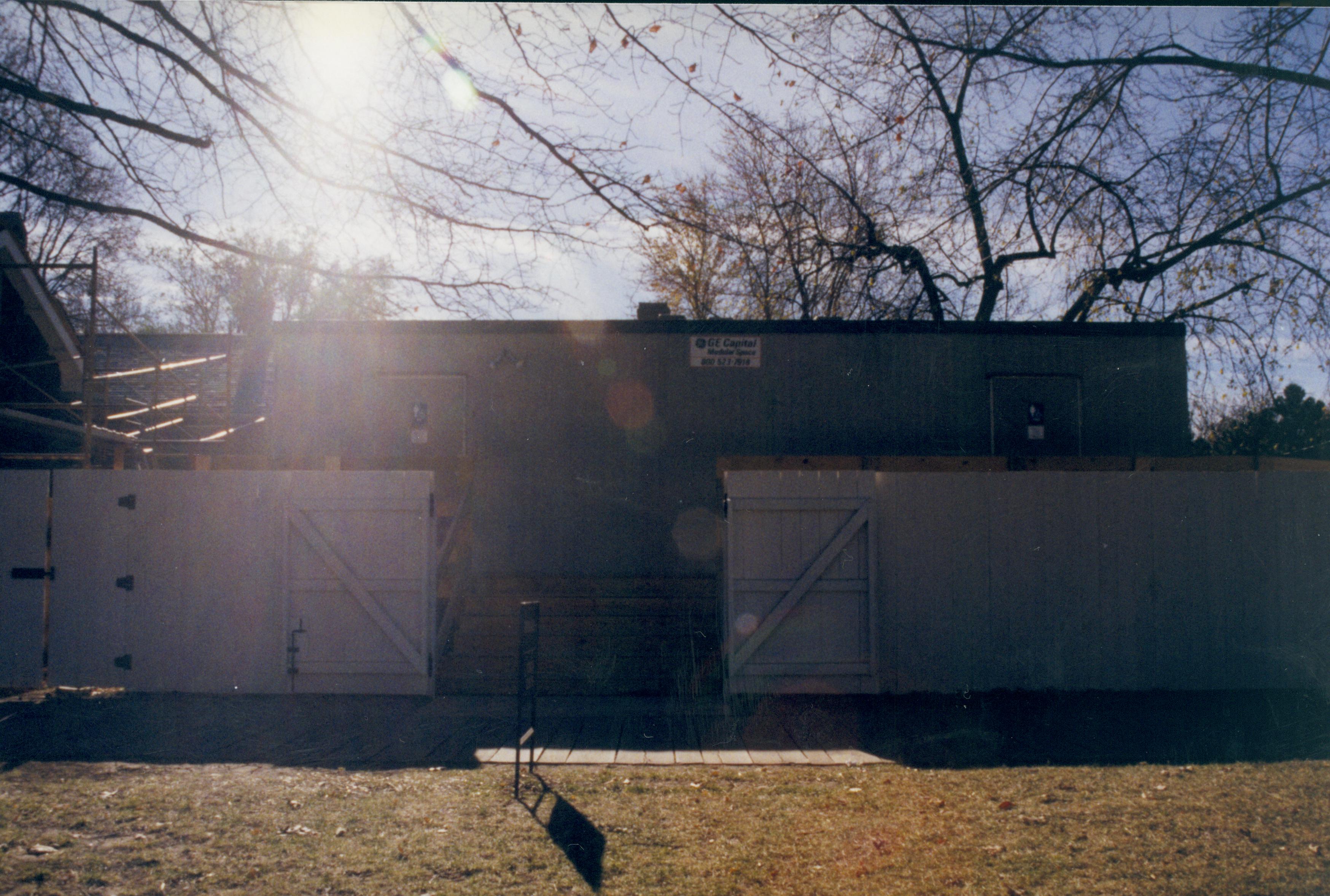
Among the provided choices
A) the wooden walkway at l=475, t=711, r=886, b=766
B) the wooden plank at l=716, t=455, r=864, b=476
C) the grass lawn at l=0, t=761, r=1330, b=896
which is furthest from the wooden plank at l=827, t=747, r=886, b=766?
the wooden plank at l=716, t=455, r=864, b=476

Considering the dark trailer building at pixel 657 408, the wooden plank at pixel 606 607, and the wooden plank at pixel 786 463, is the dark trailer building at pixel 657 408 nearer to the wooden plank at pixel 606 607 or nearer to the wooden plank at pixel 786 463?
the wooden plank at pixel 786 463

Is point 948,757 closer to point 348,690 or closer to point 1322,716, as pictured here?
point 1322,716

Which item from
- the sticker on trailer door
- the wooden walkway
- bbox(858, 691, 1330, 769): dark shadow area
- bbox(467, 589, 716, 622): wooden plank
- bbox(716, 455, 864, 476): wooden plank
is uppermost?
the sticker on trailer door

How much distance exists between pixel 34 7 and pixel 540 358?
6087mm

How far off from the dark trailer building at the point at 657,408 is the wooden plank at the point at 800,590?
8.68ft

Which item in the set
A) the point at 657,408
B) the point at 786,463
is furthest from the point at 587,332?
the point at 786,463

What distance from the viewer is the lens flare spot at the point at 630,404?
10648 mm

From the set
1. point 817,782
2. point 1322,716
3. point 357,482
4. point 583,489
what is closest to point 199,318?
point 583,489

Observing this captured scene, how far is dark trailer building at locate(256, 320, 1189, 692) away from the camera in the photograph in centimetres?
1049

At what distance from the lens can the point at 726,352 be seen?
35.3 ft

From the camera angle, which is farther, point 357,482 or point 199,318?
point 199,318

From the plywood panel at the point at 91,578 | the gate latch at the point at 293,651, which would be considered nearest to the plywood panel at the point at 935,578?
the gate latch at the point at 293,651

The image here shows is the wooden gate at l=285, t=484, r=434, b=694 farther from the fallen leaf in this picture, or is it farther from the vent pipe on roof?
the vent pipe on roof

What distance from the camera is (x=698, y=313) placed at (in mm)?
20500
